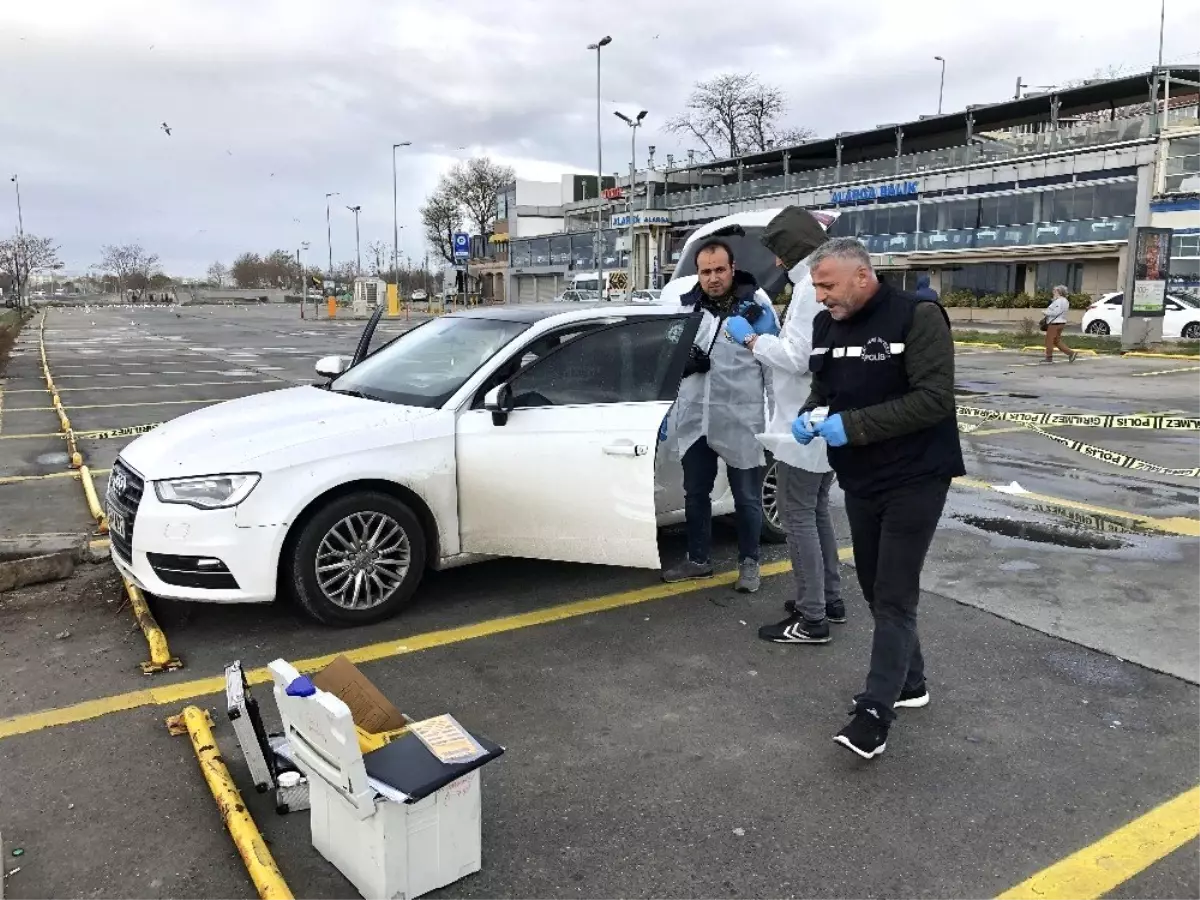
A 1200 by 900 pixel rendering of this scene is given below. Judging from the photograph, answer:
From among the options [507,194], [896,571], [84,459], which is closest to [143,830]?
[896,571]

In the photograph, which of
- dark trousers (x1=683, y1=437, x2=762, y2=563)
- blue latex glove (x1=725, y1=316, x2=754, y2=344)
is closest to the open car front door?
dark trousers (x1=683, y1=437, x2=762, y2=563)

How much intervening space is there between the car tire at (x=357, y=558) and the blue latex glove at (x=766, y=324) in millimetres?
1918

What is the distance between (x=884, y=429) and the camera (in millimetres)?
3248

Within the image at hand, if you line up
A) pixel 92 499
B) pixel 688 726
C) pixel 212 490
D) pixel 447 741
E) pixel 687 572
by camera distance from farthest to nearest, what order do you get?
1. pixel 92 499
2. pixel 687 572
3. pixel 212 490
4. pixel 688 726
5. pixel 447 741

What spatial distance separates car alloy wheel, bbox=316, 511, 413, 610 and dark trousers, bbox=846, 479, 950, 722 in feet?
7.42

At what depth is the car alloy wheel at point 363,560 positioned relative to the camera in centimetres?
452

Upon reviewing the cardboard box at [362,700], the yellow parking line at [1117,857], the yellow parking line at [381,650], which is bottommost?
the yellow parking line at [1117,857]

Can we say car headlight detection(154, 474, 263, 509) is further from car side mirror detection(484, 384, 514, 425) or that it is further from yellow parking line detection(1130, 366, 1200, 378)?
yellow parking line detection(1130, 366, 1200, 378)

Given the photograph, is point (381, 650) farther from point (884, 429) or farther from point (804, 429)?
point (884, 429)

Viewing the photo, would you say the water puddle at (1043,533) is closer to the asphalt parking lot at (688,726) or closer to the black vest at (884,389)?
the asphalt parking lot at (688,726)

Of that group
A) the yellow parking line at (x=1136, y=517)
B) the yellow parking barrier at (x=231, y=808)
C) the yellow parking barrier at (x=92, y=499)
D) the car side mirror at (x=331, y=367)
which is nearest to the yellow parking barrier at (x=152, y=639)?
the yellow parking barrier at (x=231, y=808)

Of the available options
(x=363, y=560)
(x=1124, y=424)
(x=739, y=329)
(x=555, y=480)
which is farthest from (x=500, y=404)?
(x=1124, y=424)

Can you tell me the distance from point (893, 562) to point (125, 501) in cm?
352

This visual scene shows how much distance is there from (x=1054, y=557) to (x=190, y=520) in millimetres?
4953
